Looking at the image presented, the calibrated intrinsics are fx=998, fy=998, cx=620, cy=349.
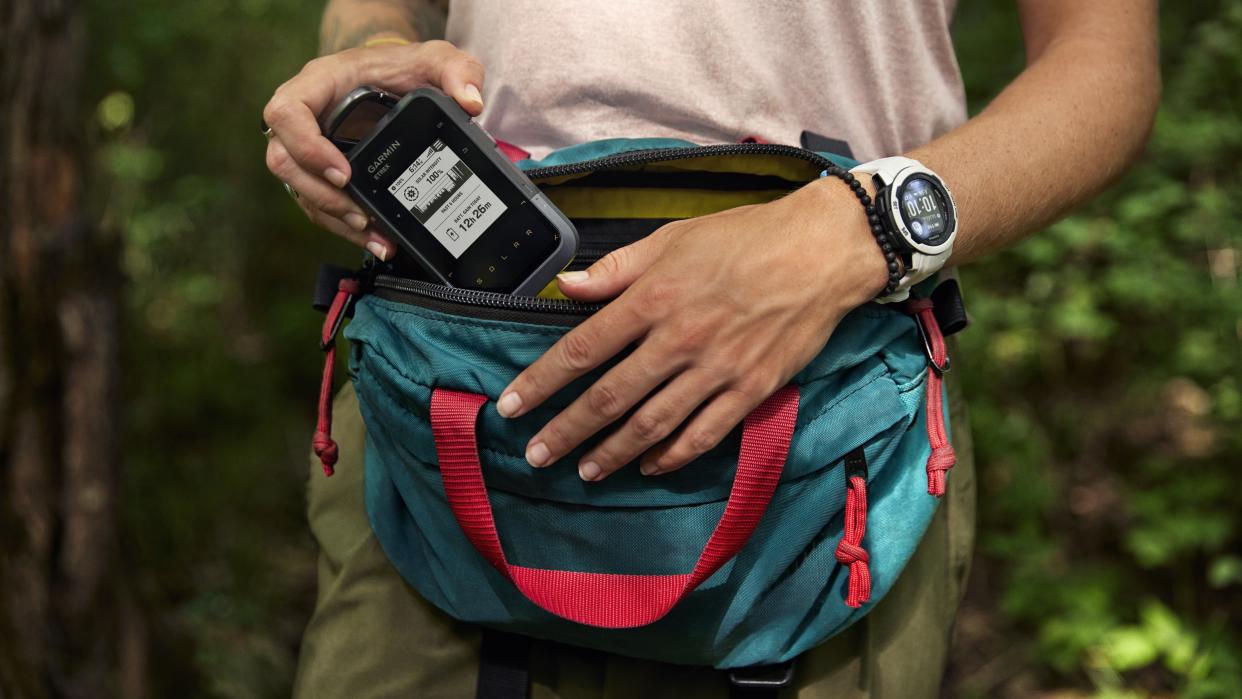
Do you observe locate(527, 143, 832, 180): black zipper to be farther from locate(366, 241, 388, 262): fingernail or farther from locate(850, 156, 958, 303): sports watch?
locate(366, 241, 388, 262): fingernail

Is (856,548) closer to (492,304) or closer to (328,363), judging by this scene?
(492,304)

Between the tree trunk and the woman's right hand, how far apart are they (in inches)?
55.2

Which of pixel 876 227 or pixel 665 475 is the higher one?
pixel 876 227

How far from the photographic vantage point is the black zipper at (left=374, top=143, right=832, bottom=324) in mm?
928

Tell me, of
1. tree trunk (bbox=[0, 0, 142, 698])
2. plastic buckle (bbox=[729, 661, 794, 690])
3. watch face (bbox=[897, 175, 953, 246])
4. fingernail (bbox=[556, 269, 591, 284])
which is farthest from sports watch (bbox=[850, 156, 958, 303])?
tree trunk (bbox=[0, 0, 142, 698])

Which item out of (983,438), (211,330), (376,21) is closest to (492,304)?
(376,21)

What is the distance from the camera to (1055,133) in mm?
1033

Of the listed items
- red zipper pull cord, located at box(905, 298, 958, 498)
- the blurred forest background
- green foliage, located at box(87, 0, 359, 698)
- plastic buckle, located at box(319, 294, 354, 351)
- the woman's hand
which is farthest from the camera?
green foliage, located at box(87, 0, 359, 698)

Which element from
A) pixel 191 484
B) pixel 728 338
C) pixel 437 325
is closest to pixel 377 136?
pixel 437 325

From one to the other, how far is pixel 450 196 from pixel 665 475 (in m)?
0.36

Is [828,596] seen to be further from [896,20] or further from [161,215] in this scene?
[161,215]

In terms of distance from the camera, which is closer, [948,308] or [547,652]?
[948,308]

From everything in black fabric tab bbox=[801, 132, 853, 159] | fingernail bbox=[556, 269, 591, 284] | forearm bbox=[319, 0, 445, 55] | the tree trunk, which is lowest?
the tree trunk

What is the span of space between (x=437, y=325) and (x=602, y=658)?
43 centimetres
